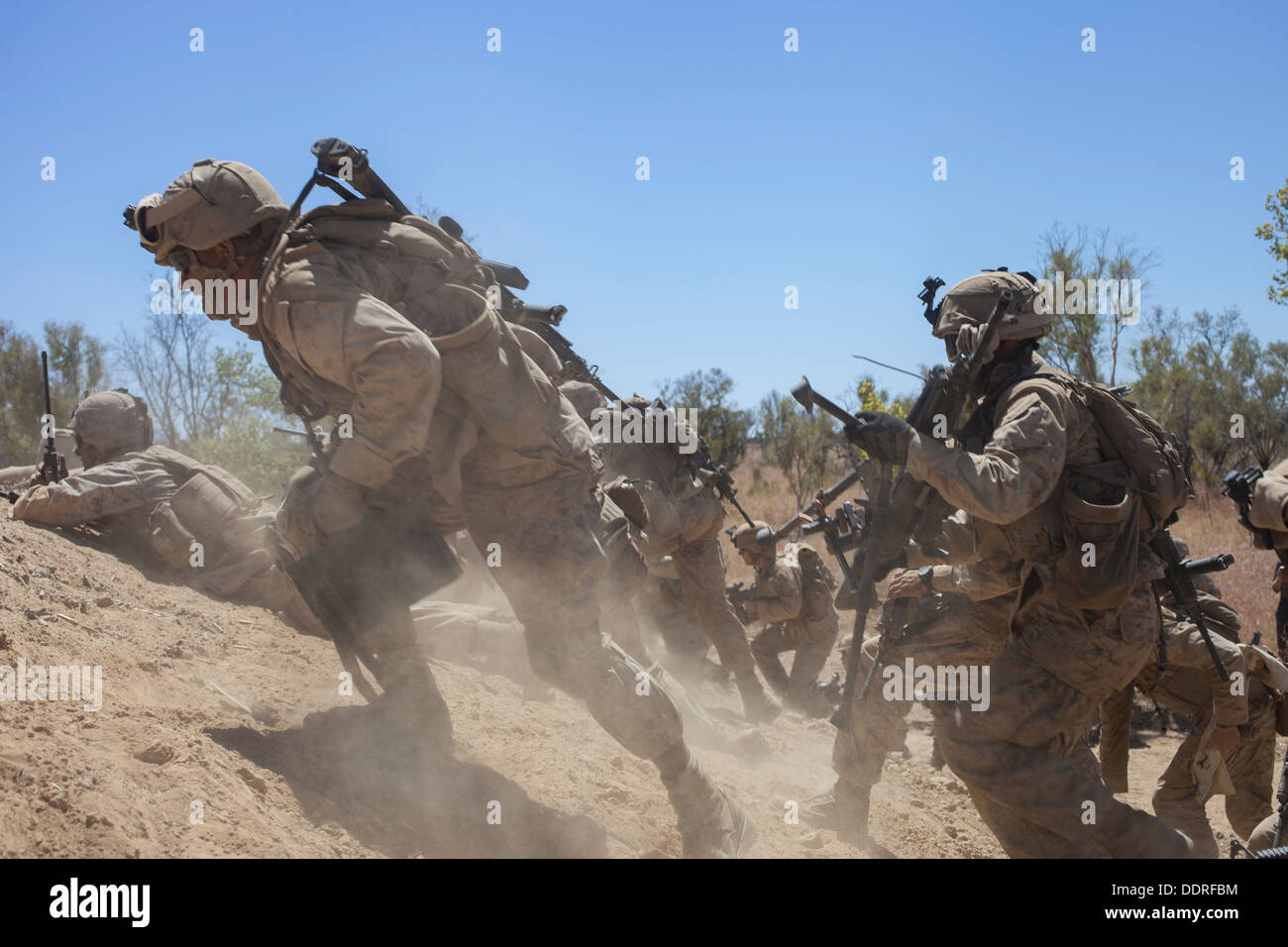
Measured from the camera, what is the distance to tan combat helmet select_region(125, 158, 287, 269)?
11.6ft

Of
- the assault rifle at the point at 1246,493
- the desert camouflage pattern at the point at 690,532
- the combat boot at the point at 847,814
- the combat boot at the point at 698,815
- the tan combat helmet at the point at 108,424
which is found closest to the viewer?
the combat boot at the point at 698,815

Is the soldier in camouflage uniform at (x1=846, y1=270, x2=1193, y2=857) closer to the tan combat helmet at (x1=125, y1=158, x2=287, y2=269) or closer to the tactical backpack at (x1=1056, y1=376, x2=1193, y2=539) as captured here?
the tactical backpack at (x1=1056, y1=376, x2=1193, y2=539)

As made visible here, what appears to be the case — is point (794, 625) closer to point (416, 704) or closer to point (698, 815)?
point (698, 815)

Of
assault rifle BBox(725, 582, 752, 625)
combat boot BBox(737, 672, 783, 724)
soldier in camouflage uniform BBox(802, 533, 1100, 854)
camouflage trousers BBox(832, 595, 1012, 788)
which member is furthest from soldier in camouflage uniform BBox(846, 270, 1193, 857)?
assault rifle BBox(725, 582, 752, 625)

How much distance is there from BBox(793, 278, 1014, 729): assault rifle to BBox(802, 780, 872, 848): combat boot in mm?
349

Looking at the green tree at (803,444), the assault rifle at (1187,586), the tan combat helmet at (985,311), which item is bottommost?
the assault rifle at (1187,586)

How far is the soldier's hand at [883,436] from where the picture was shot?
3418mm

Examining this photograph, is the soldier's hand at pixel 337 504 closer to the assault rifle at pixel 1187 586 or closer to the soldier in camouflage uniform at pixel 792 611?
the assault rifle at pixel 1187 586

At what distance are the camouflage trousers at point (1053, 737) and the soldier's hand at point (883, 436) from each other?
864mm

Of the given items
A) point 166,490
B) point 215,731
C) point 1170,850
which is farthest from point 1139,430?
point 166,490

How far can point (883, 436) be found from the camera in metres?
3.44

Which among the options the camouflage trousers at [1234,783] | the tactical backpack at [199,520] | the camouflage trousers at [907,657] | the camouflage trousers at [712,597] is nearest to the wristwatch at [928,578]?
the camouflage trousers at [907,657]

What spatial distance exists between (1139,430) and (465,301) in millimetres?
2608
